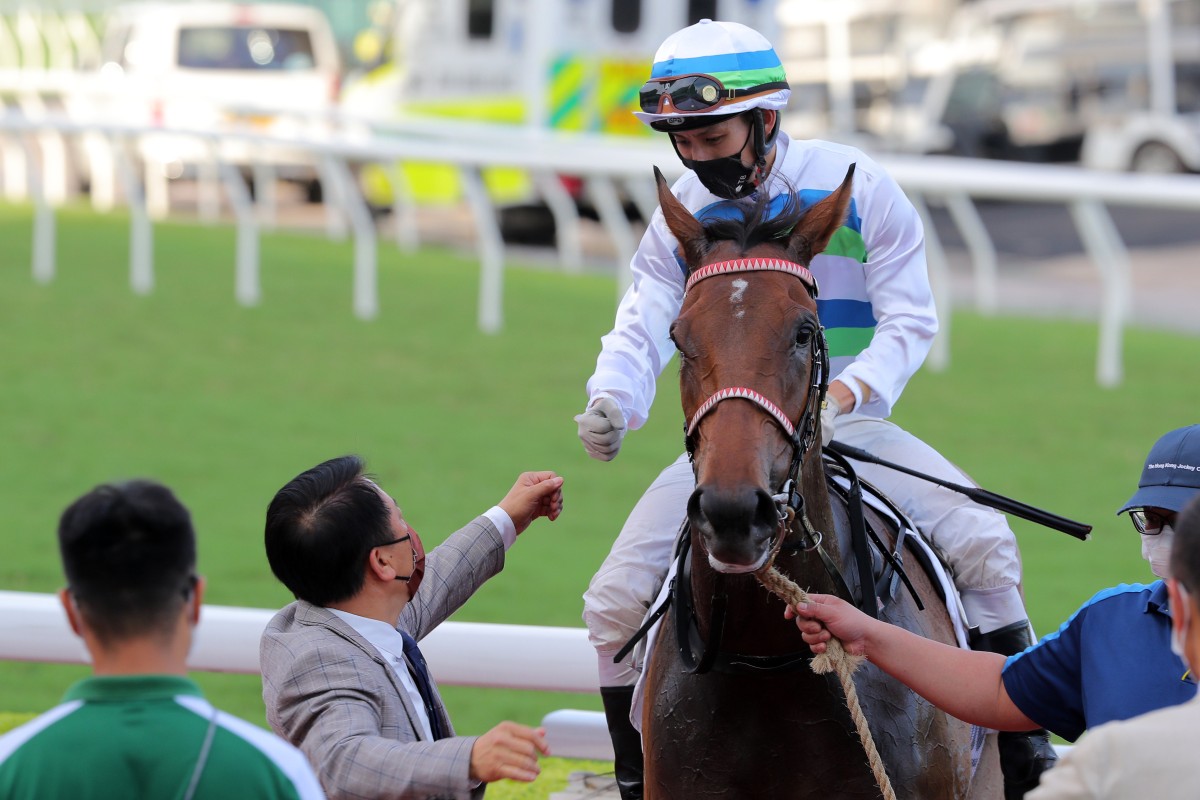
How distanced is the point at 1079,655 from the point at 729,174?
133 centimetres

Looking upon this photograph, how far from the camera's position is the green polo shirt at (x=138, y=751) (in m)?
2.19

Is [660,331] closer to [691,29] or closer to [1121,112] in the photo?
[691,29]

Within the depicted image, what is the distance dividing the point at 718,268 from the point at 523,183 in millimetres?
15422

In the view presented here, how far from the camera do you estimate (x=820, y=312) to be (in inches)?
153

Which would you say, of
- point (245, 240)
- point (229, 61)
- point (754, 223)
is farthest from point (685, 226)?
point (229, 61)

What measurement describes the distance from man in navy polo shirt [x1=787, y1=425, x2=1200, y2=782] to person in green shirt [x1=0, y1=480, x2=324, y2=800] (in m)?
1.21

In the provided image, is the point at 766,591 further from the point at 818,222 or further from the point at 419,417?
the point at 419,417

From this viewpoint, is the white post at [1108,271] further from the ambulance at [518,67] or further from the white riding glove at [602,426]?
the ambulance at [518,67]

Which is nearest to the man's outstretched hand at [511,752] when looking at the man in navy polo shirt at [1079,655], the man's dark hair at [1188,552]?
the man in navy polo shirt at [1079,655]

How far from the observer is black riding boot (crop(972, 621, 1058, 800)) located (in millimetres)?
3922

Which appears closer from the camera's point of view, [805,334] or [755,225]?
[805,334]

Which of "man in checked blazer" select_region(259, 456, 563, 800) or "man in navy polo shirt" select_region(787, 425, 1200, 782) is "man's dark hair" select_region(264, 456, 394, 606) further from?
"man in navy polo shirt" select_region(787, 425, 1200, 782)

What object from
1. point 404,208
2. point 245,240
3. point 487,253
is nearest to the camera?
point 487,253

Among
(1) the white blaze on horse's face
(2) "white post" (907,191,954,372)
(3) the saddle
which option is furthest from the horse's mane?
(2) "white post" (907,191,954,372)
